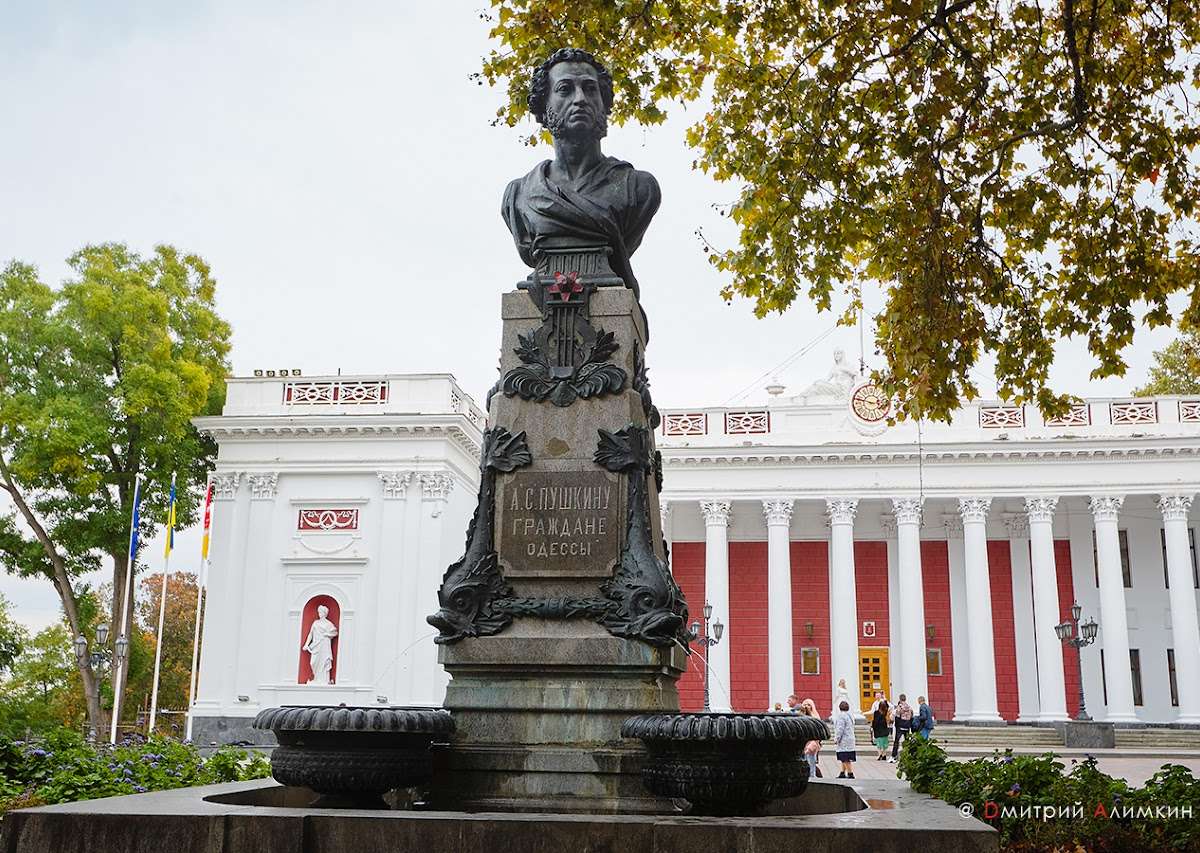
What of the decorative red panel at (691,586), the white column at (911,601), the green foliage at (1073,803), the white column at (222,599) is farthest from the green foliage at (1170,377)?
the green foliage at (1073,803)

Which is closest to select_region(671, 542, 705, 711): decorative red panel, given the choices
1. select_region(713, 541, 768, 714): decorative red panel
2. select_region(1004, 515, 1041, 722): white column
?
select_region(713, 541, 768, 714): decorative red panel

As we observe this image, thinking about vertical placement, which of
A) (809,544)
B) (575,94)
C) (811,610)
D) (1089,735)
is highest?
(809,544)

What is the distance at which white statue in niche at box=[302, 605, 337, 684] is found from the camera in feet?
107

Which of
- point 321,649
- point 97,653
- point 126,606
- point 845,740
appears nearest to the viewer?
point 845,740

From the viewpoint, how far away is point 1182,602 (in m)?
36.4

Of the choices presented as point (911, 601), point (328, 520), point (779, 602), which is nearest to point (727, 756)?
point (328, 520)

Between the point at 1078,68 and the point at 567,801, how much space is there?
24.3ft

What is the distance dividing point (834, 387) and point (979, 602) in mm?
8644

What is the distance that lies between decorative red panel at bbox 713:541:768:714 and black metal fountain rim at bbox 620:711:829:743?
35.9 meters

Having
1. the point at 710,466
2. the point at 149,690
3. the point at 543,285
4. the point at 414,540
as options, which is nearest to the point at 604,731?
the point at 543,285

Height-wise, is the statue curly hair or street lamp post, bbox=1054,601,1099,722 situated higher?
the statue curly hair

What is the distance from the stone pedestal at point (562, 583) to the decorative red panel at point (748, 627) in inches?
1379

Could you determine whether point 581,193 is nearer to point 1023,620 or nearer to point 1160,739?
point 1160,739

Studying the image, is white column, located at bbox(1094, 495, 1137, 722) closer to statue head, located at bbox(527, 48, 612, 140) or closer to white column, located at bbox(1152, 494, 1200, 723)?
white column, located at bbox(1152, 494, 1200, 723)
